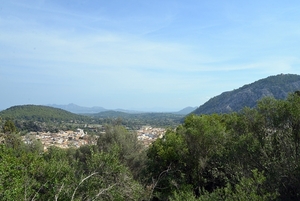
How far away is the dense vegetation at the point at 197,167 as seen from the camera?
8.62 metres

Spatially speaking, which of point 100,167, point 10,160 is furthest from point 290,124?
point 10,160

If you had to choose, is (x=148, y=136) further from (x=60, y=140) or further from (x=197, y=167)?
(x=197, y=167)

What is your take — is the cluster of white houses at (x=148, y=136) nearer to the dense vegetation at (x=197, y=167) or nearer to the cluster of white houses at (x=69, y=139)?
the cluster of white houses at (x=69, y=139)

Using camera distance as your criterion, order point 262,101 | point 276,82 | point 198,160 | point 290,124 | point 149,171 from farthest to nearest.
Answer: point 276,82
point 149,171
point 198,160
point 262,101
point 290,124

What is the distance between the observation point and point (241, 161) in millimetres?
12438

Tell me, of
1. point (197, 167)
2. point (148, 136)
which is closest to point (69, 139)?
point (148, 136)

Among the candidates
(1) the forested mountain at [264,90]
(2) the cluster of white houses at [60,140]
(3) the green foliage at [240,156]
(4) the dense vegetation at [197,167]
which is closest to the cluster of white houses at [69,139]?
(2) the cluster of white houses at [60,140]

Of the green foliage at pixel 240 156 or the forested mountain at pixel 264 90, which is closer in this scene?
the green foliage at pixel 240 156

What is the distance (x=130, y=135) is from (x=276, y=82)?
128 meters

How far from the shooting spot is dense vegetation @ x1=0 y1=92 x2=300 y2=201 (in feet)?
28.3

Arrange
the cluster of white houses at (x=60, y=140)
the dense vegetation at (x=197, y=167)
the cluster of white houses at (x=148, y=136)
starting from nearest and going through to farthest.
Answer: the dense vegetation at (x=197, y=167), the cluster of white houses at (x=148, y=136), the cluster of white houses at (x=60, y=140)

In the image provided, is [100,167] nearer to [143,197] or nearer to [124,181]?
[124,181]

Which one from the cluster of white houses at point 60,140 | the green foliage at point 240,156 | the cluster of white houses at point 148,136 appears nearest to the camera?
the green foliage at point 240,156

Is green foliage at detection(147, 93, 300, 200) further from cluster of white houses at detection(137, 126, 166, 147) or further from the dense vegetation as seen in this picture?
cluster of white houses at detection(137, 126, 166, 147)
